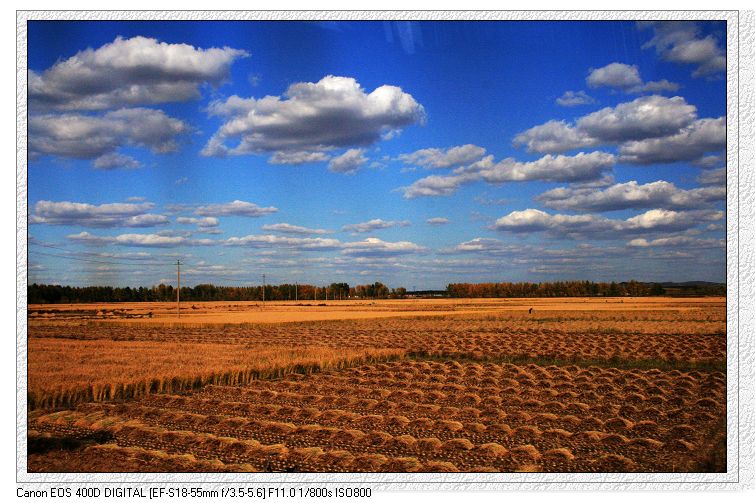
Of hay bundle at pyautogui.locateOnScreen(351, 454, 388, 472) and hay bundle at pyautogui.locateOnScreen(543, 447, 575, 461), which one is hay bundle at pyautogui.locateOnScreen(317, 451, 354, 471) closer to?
hay bundle at pyautogui.locateOnScreen(351, 454, 388, 472)

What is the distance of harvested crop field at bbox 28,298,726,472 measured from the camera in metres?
8.12

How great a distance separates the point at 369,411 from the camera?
11.4m

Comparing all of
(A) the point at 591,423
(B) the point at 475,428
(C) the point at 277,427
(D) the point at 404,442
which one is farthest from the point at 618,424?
(C) the point at 277,427

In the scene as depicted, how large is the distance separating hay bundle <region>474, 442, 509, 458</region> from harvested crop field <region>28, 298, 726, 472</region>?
0.02 m

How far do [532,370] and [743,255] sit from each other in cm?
1070

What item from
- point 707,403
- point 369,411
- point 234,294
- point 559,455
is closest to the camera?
point 559,455

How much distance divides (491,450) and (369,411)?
347 centimetres

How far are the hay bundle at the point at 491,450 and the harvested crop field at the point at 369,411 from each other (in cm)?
2

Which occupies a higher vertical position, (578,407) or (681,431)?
(681,431)

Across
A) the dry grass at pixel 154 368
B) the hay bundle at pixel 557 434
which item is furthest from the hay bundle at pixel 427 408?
the dry grass at pixel 154 368

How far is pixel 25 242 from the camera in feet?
23.1

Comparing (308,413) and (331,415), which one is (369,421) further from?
(308,413)

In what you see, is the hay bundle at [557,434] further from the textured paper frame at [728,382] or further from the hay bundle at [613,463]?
the textured paper frame at [728,382]

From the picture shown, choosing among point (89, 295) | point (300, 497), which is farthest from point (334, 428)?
point (89, 295)
